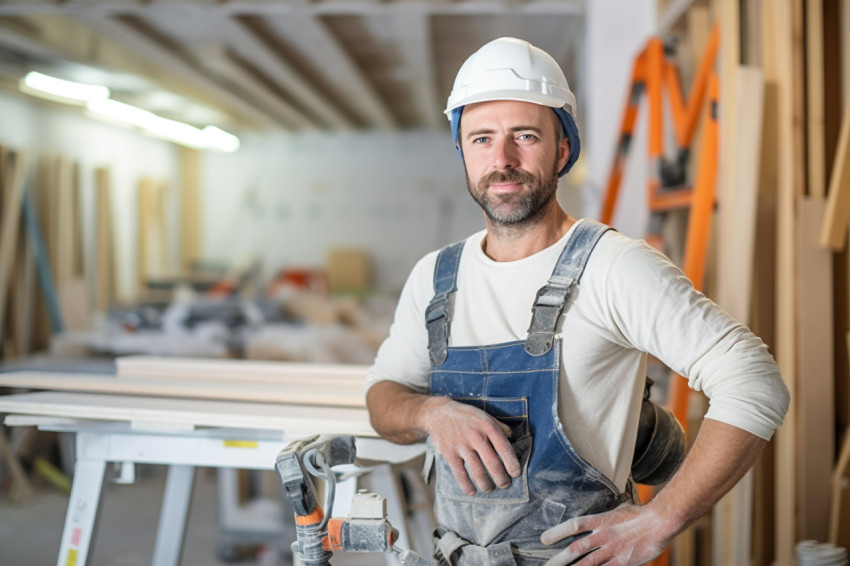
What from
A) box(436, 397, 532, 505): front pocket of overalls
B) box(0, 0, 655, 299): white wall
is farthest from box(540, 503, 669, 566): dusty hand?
box(0, 0, 655, 299): white wall

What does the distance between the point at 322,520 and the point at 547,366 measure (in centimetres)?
58

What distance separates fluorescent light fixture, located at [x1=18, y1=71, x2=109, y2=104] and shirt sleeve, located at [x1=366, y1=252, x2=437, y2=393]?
21.5 feet

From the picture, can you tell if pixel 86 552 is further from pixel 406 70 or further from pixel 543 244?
pixel 406 70

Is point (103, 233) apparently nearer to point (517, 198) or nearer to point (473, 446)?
point (517, 198)

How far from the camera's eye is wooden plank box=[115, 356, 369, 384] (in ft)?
9.17

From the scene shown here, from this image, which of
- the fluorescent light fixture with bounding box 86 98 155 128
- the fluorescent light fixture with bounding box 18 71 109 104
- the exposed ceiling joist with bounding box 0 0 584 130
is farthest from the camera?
the fluorescent light fixture with bounding box 86 98 155 128


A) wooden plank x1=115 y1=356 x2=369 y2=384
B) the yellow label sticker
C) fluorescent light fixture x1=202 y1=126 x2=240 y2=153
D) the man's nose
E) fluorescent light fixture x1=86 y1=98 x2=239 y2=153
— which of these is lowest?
the yellow label sticker

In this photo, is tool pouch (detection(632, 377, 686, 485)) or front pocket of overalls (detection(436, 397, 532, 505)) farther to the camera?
tool pouch (detection(632, 377, 686, 485))

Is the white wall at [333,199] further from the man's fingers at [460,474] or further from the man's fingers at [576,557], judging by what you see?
the man's fingers at [576,557]

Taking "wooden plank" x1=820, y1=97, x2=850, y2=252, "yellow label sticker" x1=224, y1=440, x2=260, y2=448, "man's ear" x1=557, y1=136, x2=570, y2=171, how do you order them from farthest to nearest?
"wooden plank" x1=820, y1=97, x2=850, y2=252, "yellow label sticker" x1=224, y1=440, x2=260, y2=448, "man's ear" x1=557, y1=136, x2=570, y2=171

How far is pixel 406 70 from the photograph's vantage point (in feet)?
29.8

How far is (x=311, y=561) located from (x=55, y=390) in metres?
1.51

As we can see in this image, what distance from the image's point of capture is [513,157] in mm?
1683

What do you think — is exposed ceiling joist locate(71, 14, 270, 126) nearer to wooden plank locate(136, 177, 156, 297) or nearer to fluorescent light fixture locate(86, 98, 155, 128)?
fluorescent light fixture locate(86, 98, 155, 128)
